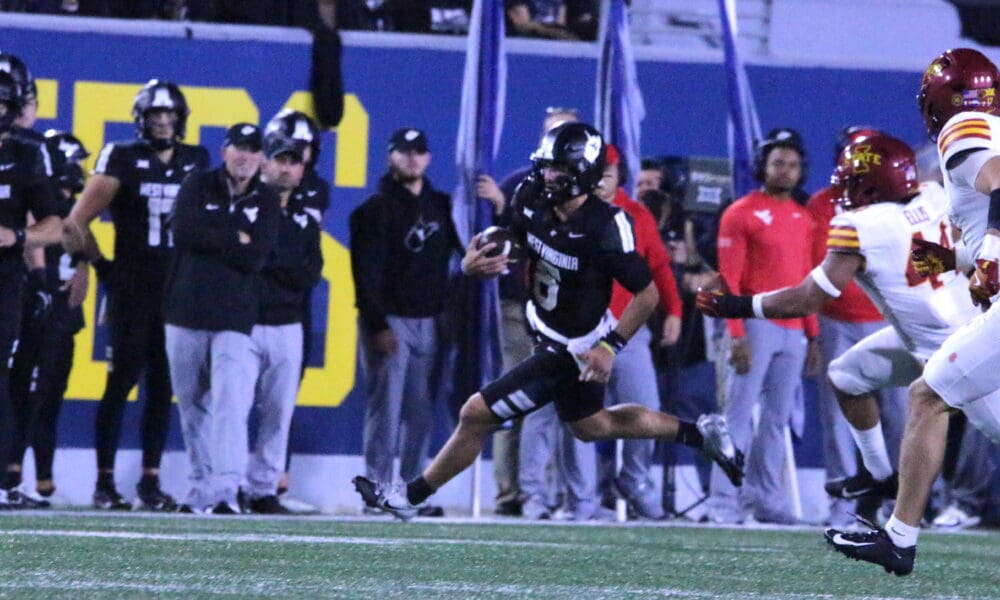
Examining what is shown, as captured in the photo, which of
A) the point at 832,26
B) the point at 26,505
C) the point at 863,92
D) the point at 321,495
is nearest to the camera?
the point at 26,505

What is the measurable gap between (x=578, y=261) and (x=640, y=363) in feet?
6.44

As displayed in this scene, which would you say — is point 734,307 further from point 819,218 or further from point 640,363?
point 819,218

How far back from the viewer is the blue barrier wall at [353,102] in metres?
10.8

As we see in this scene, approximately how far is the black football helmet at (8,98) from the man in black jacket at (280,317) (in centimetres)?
142

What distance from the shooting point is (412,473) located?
33.4 ft

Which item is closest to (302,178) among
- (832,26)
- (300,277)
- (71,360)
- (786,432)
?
(300,277)

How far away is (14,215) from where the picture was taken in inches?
353

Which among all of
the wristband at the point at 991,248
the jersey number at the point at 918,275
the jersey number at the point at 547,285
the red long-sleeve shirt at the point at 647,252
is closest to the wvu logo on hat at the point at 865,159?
the jersey number at the point at 918,275

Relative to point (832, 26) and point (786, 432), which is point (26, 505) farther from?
point (832, 26)

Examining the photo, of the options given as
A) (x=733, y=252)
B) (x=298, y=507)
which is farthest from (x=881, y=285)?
(x=298, y=507)

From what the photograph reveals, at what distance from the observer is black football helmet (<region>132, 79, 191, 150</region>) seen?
978cm

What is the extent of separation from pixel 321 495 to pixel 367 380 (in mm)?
971

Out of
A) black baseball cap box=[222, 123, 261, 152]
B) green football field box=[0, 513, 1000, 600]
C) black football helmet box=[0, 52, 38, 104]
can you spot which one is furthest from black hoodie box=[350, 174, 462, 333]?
black football helmet box=[0, 52, 38, 104]

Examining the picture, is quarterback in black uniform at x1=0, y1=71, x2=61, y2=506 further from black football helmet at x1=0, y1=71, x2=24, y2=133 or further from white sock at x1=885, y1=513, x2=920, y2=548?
white sock at x1=885, y1=513, x2=920, y2=548
